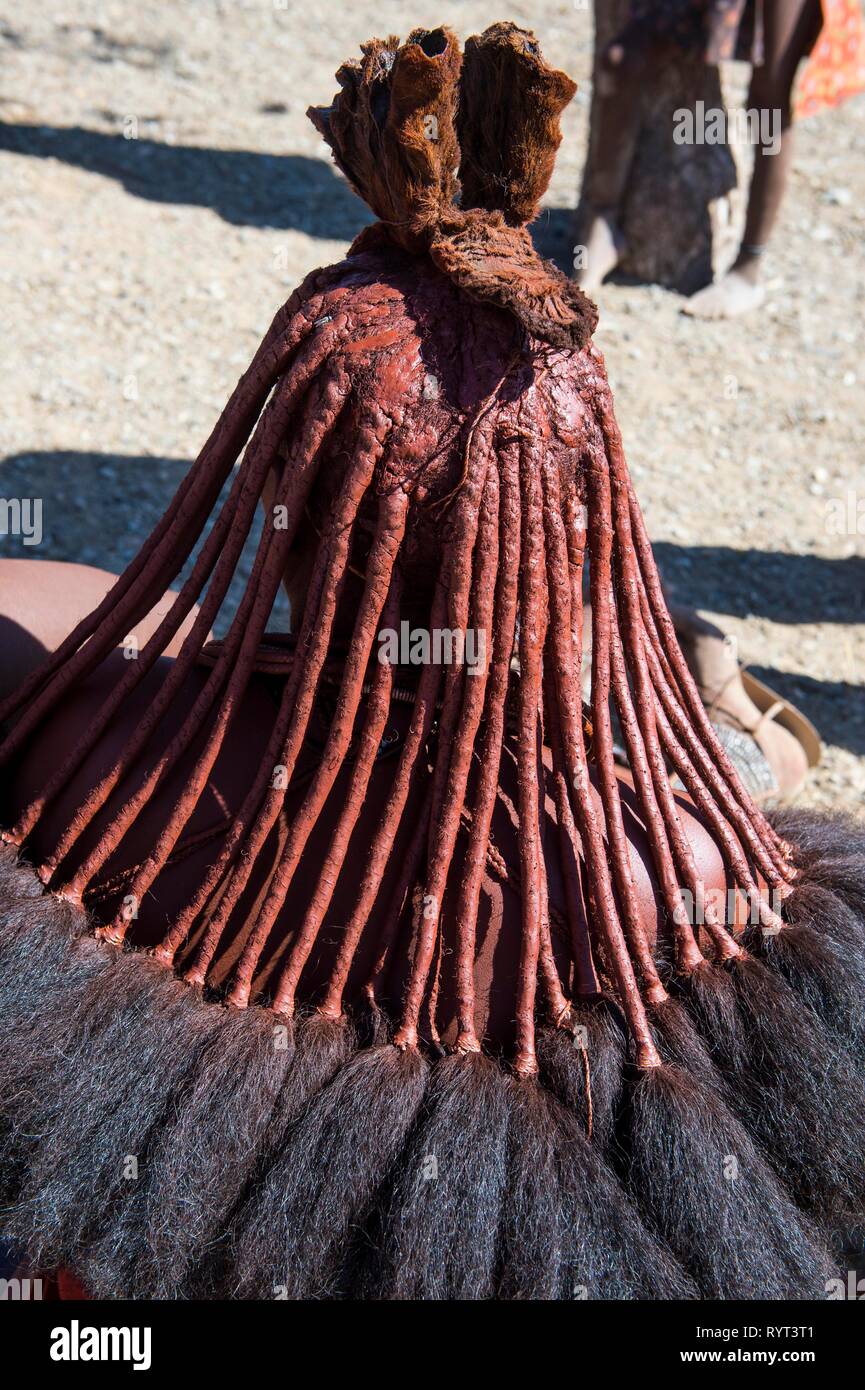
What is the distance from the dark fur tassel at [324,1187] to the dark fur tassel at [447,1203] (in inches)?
1.1

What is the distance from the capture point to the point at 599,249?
6074 mm

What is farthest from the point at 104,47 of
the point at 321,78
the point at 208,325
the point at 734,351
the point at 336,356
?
the point at 336,356

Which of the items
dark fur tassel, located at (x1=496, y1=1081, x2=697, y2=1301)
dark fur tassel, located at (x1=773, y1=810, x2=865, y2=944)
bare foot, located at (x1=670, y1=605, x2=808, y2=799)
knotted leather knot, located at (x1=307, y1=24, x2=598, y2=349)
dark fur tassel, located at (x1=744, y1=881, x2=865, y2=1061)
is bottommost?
dark fur tassel, located at (x1=496, y1=1081, x2=697, y2=1301)

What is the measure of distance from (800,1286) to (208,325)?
4.72 meters

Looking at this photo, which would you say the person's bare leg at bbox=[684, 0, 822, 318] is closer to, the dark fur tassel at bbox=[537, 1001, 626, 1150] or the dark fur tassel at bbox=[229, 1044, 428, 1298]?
the dark fur tassel at bbox=[537, 1001, 626, 1150]

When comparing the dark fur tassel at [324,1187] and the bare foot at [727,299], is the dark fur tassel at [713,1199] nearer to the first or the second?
the dark fur tassel at [324,1187]

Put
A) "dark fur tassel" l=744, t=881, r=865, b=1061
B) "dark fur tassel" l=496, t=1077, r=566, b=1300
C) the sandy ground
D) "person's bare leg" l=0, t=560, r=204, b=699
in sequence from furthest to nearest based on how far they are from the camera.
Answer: the sandy ground < "person's bare leg" l=0, t=560, r=204, b=699 < "dark fur tassel" l=744, t=881, r=865, b=1061 < "dark fur tassel" l=496, t=1077, r=566, b=1300

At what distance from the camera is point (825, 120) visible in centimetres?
779

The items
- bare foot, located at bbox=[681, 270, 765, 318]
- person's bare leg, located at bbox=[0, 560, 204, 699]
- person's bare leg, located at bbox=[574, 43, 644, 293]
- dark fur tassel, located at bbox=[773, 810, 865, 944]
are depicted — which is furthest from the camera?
bare foot, located at bbox=[681, 270, 765, 318]

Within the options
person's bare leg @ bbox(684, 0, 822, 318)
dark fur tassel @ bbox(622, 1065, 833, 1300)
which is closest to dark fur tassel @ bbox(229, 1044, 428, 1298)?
Answer: dark fur tassel @ bbox(622, 1065, 833, 1300)

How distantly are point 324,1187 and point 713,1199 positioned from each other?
1.42ft

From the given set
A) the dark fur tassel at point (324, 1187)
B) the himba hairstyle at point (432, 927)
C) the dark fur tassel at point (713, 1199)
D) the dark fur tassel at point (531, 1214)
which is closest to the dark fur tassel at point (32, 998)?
the himba hairstyle at point (432, 927)

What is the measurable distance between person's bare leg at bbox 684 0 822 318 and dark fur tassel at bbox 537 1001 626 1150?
5.02 meters

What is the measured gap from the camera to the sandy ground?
429 cm
